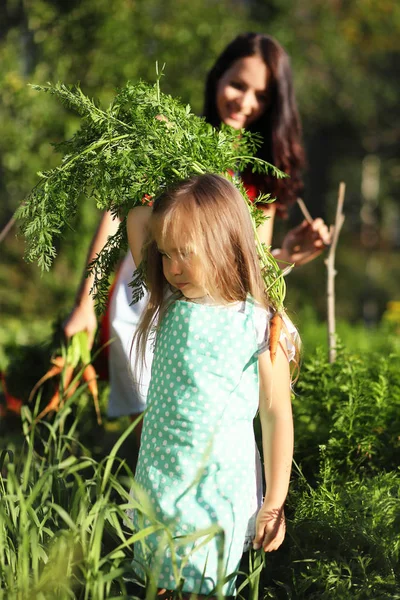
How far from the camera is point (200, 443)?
194 centimetres

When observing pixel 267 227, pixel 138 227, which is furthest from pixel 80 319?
pixel 138 227

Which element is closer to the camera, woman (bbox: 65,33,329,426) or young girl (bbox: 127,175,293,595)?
young girl (bbox: 127,175,293,595)

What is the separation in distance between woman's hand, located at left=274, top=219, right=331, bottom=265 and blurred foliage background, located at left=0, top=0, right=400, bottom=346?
602 mm

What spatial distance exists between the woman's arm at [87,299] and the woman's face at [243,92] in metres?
0.54

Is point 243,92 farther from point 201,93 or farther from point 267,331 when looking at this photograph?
point 201,93

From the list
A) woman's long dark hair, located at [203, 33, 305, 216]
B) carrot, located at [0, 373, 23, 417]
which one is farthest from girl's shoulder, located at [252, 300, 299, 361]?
carrot, located at [0, 373, 23, 417]

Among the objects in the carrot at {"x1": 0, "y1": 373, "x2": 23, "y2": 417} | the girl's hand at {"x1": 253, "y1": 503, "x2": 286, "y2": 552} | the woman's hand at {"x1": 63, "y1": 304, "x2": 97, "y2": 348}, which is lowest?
the girl's hand at {"x1": 253, "y1": 503, "x2": 286, "y2": 552}

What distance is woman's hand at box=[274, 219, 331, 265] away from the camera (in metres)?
2.72

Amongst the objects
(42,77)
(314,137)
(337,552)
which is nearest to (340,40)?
(314,137)

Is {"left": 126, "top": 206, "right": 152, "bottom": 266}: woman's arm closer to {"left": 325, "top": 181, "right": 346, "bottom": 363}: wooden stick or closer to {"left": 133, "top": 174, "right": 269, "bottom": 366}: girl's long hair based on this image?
{"left": 133, "top": 174, "right": 269, "bottom": 366}: girl's long hair

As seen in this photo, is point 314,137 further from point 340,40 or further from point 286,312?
point 286,312

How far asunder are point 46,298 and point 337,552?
7114mm

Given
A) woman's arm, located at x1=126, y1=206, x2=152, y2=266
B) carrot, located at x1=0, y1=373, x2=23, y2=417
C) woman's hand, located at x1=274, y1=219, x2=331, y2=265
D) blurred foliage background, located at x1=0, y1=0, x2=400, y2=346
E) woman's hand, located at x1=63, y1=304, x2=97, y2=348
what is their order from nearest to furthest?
woman's arm, located at x1=126, y1=206, x2=152, y2=266 < woman's hand, located at x1=274, y1=219, x2=331, y2=265 < woman's hand, located at x1=63, y1=304, x2=97, y2=348 < carrot, located at x1=0, y1=373, x2=23, y2=417 < blurred foliage background, located at x1=0, y1=0, x2=400, y2=346

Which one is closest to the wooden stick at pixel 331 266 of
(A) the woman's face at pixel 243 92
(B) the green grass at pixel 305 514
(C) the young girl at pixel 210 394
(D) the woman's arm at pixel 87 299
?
(B) the green grass at pixel 305 514
